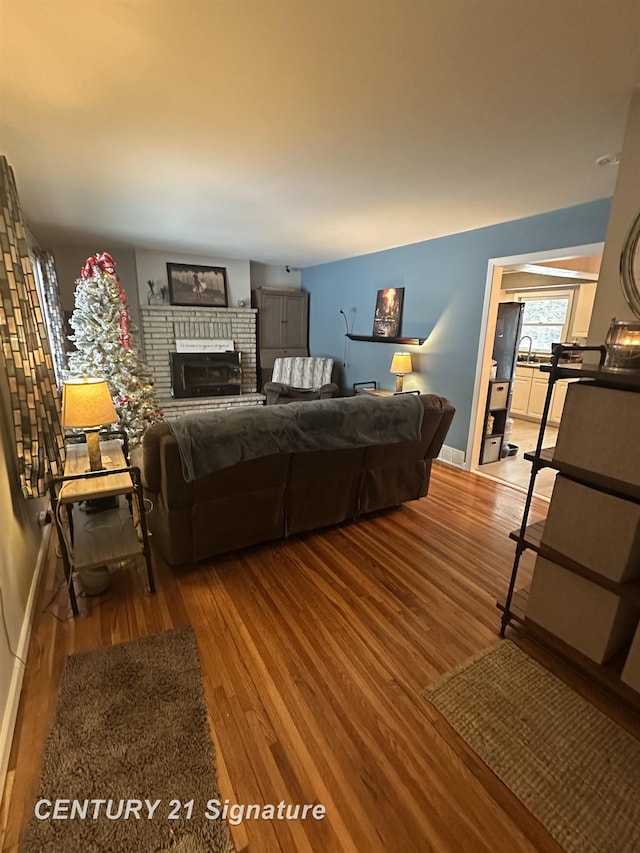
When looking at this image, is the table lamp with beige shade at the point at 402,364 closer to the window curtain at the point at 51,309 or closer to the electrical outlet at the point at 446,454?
the electrical outlet at the point at 446,454

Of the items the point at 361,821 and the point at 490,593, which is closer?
the point at 361,821

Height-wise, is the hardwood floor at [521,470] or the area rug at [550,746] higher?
the hardwood floor at [521,470]

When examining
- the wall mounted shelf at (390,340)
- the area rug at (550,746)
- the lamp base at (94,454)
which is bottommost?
the area rug at (550,746)

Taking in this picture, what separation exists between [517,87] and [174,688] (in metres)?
2.83

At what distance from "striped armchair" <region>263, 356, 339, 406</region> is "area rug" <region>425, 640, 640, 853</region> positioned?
13.9 feet

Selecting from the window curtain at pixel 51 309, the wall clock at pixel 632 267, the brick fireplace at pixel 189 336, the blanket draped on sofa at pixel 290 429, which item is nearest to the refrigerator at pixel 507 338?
the blanket draped on sofa at pixel 290 429

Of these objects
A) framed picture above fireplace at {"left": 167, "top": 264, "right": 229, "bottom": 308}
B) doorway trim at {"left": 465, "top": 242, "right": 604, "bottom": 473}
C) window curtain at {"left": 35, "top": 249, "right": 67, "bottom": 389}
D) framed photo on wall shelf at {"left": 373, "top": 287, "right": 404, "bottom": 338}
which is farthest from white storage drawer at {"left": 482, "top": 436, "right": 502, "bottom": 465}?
window curtain at {"left": 35, "top": 249, "right": 67, "bottom": 389}

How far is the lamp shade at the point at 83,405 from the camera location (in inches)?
73.6

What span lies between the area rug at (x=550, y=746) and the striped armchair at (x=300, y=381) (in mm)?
4222

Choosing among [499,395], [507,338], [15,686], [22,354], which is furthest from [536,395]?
[15,686]

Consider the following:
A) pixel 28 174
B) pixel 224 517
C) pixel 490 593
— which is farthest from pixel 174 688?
pixel 28 174

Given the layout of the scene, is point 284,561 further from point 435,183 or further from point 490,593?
point 435,183

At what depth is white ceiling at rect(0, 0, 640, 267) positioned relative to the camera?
123cm

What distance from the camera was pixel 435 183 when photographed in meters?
2.59
